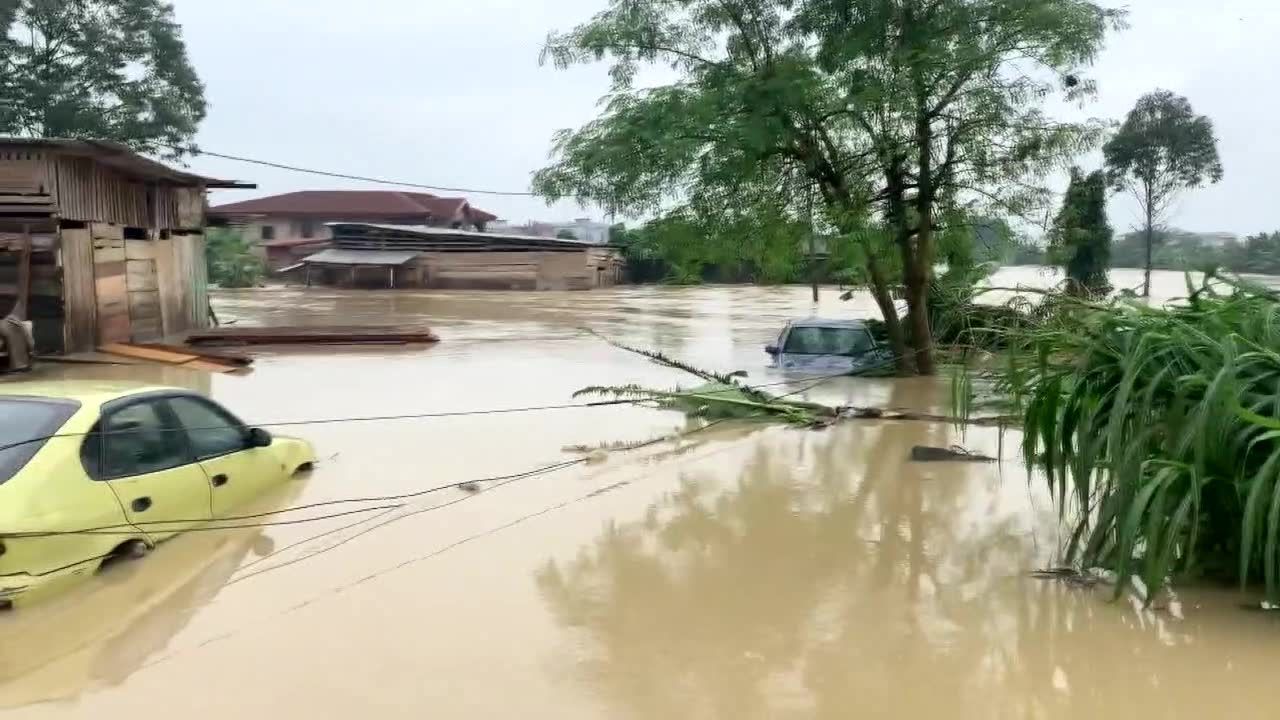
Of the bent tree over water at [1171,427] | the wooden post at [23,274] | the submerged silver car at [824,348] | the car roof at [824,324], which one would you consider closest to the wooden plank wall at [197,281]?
the wooden post at [23,274]

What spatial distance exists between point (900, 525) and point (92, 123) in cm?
4265

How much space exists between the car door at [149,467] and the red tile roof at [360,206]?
200 ft

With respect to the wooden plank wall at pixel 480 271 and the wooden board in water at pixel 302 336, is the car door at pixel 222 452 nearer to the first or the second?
the wooden board in water at pixel 302 336

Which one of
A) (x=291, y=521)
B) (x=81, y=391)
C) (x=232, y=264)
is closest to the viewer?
(x=81, y=391)

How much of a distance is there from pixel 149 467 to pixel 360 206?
6431 centimetres

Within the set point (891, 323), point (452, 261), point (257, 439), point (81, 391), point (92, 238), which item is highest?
point (92, 238)

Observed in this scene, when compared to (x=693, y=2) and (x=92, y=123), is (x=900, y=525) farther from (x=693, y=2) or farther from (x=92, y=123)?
(x=92, y=123)

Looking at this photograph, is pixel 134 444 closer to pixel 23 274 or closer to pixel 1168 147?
pixel 23 274

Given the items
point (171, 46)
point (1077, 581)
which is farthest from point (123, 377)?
point (171, 46)

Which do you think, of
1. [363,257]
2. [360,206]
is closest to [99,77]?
[363,257]

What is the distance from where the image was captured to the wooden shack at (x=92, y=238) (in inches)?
745

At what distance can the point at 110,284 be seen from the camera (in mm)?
21922

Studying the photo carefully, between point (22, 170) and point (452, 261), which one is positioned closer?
point (22, 170)

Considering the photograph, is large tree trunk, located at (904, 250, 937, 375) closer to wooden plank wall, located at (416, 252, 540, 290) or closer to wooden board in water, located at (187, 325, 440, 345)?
wooden board in water, located at (187, 325, 440, 345)
